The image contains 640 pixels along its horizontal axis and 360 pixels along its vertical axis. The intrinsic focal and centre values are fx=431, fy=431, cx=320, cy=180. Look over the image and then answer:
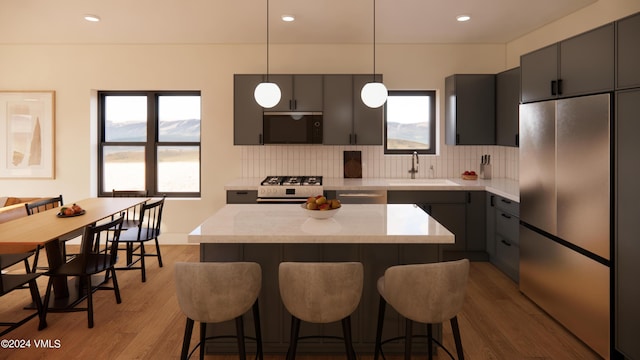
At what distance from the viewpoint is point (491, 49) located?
5641 mm

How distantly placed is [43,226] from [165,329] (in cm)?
126

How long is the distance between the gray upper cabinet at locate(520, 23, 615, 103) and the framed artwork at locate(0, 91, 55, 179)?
569cm

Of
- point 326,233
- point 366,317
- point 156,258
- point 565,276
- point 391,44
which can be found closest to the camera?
point 326,233

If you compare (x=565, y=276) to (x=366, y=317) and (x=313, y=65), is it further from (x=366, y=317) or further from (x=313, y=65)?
(x=313, y=65)

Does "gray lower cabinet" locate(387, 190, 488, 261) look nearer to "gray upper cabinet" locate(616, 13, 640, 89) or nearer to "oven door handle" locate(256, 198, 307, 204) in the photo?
"oven door handle" locate(256, 198, 307, 204)

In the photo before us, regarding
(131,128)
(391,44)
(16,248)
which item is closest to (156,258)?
(131,128)

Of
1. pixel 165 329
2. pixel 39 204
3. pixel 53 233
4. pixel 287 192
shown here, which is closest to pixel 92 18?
pixel 39 204

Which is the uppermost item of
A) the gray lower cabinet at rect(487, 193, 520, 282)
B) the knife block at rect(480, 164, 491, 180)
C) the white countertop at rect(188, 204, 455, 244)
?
the knife block at rect(480, 164, 491, 180)

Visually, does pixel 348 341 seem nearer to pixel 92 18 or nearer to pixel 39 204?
pixel 39 204

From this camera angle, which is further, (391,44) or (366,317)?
(391,44)

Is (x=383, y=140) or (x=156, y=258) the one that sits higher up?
(x=383, y=140)

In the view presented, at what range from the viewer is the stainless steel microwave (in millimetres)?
5309

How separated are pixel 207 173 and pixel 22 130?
2.50 m

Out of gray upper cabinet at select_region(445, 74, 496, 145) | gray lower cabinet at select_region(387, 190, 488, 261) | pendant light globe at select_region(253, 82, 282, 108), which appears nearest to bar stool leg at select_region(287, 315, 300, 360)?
pendant light globe at select_region(253, 82, 282, 108)
